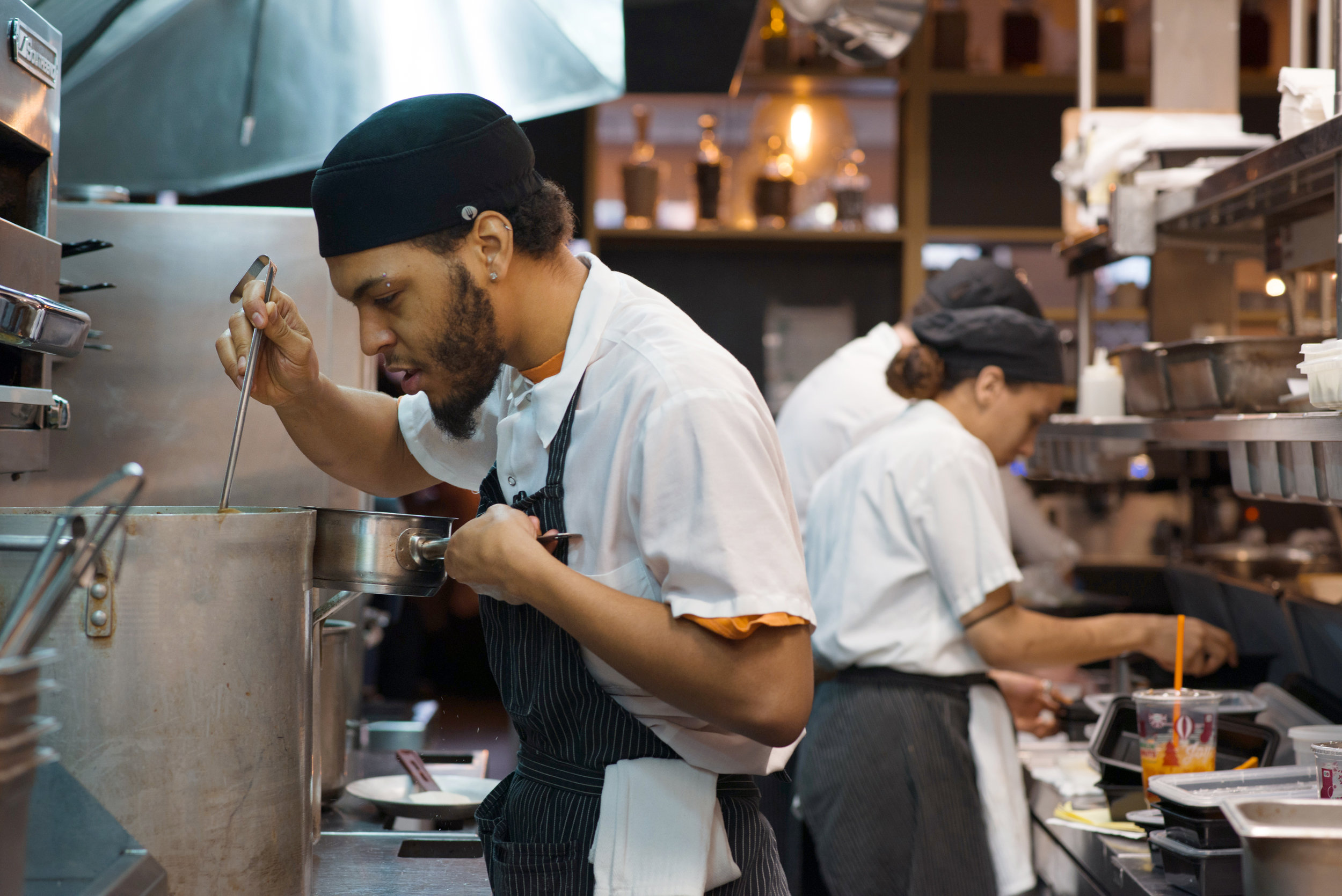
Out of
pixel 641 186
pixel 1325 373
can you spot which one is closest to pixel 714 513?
pixel 1325 373

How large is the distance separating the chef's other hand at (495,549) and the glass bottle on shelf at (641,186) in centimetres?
332

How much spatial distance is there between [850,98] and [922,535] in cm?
302

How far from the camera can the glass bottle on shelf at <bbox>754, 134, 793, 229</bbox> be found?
427 centimetres

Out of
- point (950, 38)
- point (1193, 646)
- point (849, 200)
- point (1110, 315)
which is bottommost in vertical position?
point (1193, 646)

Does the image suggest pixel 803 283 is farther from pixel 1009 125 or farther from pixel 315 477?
pixel 315 477

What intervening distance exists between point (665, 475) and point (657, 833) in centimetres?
31

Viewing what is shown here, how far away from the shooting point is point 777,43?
14.0ft

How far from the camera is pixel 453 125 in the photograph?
106cm

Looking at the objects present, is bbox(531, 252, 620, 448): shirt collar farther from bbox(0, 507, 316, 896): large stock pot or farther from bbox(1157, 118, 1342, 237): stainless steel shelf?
bbox(1157, 118, 1342, 237): stainless steel shelf

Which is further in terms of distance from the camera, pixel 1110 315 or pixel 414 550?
pixel 1110 315

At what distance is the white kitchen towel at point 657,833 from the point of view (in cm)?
104

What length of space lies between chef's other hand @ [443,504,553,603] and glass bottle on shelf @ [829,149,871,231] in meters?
3.46

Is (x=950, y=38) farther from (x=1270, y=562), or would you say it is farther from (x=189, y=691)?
(x=189, y=691)

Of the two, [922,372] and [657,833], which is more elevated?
[922,372]
